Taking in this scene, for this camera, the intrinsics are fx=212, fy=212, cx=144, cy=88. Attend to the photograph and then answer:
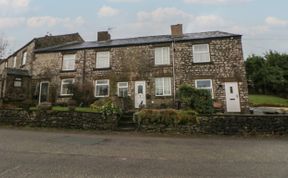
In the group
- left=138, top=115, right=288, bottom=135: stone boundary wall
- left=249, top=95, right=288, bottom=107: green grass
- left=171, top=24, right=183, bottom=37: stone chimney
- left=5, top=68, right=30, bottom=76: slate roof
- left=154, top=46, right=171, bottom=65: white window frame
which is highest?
left=171, top=24, right=183, bottom=37: stone chimney

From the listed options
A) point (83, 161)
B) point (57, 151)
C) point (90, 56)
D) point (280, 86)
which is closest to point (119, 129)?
point (57, 151)

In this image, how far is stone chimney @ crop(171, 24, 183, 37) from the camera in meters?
20.1

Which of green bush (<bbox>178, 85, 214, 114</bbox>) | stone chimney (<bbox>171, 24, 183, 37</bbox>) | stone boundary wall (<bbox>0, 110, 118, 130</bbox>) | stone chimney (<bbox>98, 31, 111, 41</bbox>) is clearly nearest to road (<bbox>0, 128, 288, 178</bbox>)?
stone boundary wall (<bbox>0, 110, 118, 130</bbox>)

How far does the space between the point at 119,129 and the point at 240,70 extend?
1073 cm

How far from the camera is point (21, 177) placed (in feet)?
Answer: 14.8

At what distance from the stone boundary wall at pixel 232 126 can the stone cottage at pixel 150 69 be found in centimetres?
506

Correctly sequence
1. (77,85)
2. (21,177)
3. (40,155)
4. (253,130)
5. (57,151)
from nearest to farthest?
(21,177) < (40,155) < (57,151) < (253,130) < (77,85)

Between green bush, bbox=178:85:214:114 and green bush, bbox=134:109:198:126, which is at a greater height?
green bush, bbox=178:85:214:114

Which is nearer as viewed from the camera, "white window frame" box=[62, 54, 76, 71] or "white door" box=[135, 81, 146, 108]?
"white door" box=[135, 81, 146, 108]

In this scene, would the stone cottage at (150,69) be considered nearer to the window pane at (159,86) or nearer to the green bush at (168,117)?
the window pane at (159,86)

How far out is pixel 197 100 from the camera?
13.9 meters

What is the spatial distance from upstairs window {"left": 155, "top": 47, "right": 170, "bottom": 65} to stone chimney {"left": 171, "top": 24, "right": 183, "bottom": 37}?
2778mm

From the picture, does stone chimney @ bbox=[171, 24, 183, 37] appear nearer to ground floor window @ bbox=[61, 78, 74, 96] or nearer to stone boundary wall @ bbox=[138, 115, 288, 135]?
ground floor window @ bbox=[61, 78, 74, 96]

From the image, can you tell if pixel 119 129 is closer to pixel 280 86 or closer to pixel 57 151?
pixel 57 151
